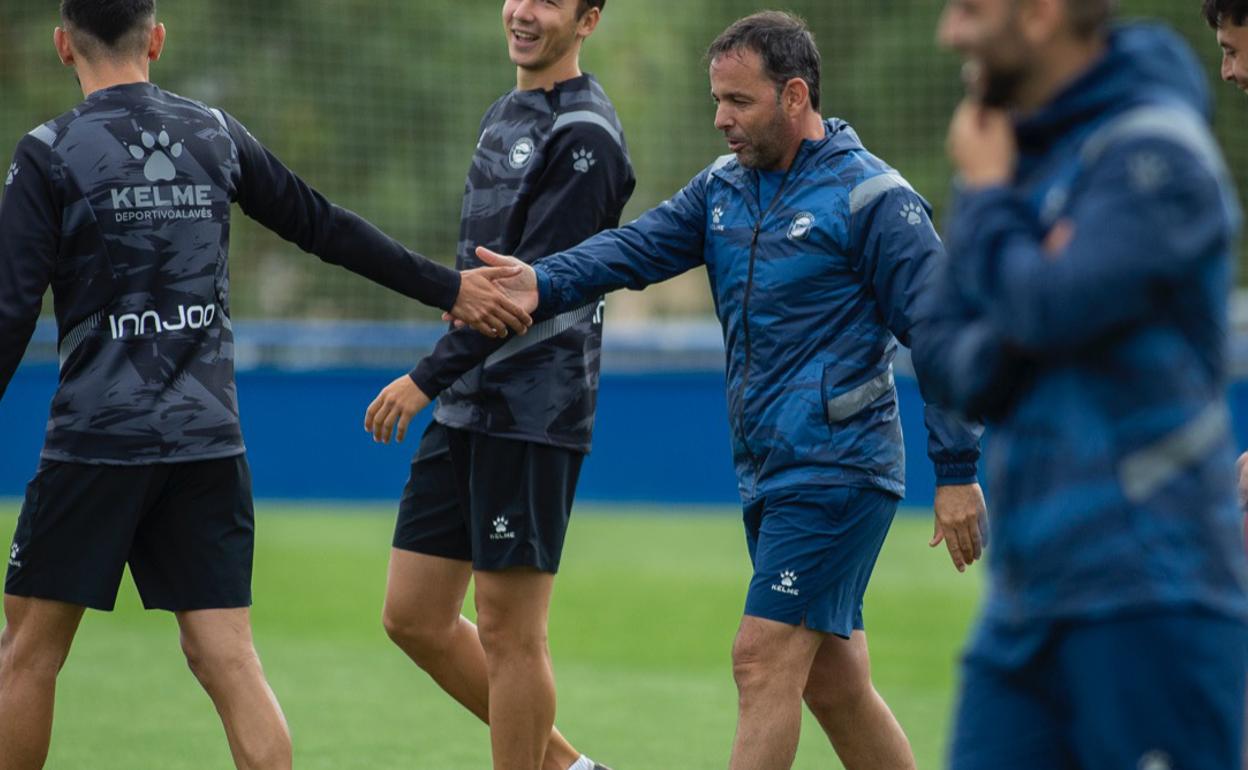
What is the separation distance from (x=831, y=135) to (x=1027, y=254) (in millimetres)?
2249

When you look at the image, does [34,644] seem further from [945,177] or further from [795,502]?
[945,177]

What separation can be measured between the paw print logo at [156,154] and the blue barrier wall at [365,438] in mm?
11653

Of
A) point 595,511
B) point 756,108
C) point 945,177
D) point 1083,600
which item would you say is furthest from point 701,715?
point 945,177

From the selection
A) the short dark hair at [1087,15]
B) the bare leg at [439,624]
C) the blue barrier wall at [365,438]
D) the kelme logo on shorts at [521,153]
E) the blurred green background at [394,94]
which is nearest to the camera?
the short dark hair at [1087,15]

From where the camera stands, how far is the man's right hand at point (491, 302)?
16.8 feet

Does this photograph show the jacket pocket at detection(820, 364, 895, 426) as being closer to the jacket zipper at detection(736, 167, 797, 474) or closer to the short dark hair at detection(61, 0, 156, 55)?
the jacket zipper at detection(736, 167, 797, 474)

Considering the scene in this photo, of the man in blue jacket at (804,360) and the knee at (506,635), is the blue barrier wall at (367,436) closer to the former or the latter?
the knee at (506,635)

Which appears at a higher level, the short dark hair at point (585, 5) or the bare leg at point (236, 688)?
the short dark hair at point (585, 5)

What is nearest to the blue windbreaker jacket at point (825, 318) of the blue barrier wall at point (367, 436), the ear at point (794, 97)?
the ear at point (794, 97)

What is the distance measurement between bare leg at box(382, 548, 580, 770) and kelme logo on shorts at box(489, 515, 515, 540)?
458 mm

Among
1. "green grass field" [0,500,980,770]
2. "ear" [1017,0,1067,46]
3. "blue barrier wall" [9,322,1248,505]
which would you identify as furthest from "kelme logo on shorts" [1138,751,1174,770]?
"blue barrier wall" [9,322,1248,505]

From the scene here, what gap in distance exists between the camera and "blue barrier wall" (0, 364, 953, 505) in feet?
53.6

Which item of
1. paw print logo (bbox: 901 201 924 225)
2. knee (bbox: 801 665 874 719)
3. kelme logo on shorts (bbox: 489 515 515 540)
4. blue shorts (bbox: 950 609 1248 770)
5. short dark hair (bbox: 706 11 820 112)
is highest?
short dark hair (bbox: 706 11 820 112)

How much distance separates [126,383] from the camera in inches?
182
